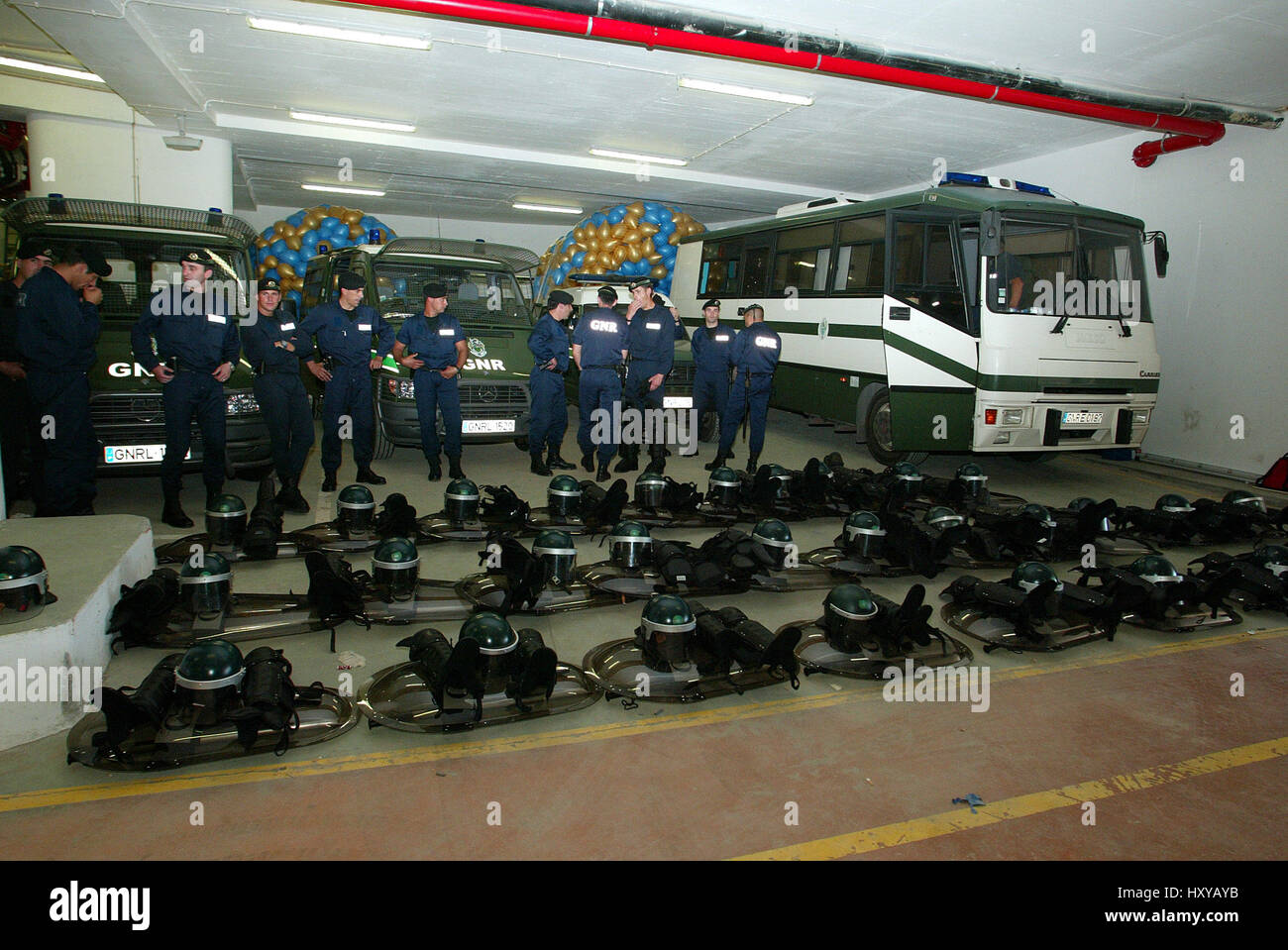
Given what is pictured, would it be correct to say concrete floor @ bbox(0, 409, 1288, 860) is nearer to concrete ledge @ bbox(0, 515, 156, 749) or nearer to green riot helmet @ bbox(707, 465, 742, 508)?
concrete ledge @ bbox(0, 515, 156, 749)

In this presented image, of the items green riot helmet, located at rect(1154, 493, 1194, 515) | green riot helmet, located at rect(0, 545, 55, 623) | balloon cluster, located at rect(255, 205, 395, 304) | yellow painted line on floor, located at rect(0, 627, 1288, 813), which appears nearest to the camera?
yellow painted line on floor, located at rect(0, 627, 1288, 813)

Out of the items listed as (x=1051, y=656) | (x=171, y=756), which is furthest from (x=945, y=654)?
(x=171, y=756)

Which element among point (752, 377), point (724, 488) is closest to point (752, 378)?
point (752, 377)

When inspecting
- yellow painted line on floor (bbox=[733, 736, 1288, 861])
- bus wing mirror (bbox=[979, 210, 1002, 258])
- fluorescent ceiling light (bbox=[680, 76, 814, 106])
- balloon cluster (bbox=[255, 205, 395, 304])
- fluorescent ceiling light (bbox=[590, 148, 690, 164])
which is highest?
fluorescent ceiling light (bbox=[590, 148, 690, 164])

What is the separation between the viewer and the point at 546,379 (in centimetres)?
795

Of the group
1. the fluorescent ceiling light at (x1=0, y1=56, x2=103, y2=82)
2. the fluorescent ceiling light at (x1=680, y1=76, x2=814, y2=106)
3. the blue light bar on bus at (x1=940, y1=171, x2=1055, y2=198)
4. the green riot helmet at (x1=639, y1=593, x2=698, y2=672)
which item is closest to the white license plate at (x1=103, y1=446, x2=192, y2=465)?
the green riot helmet at (x1=639, y1=593, x2=698, y2=672)

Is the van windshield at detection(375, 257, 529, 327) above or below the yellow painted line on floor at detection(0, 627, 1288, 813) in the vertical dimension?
above

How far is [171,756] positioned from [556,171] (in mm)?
12401

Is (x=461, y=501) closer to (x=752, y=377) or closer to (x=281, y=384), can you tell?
(x=281, y=384)

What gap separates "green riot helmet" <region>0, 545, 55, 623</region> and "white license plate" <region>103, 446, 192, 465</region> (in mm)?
2726

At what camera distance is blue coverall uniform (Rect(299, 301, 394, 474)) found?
6926 millimetres

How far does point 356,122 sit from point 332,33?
12.2 feet

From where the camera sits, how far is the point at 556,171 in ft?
44.4

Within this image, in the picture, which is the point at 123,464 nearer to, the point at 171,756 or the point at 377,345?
the point at 377,345
